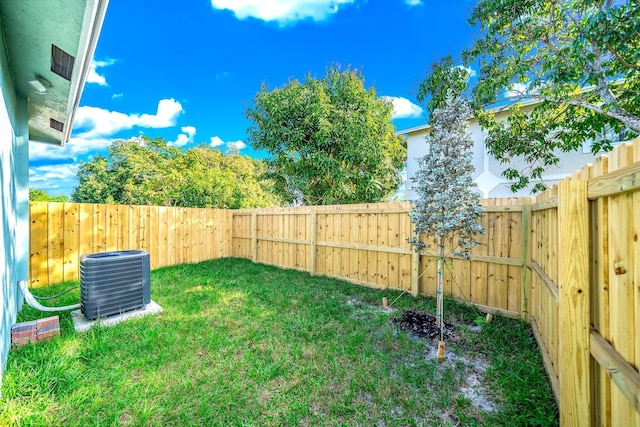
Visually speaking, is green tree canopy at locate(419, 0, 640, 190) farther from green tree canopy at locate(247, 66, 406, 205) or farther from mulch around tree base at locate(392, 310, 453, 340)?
mulch around tree base at locate(392, 310, 453, 340)

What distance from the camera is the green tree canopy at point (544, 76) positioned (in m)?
3.54

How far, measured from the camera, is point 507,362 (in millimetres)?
2379

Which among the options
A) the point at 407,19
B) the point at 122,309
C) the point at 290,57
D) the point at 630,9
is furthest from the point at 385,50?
the point at 122,309

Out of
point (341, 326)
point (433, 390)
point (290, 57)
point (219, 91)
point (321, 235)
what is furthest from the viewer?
point (219, 91)

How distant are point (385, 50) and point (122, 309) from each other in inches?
364

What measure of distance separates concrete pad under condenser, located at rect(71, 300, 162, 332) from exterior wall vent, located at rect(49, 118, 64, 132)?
3.07m

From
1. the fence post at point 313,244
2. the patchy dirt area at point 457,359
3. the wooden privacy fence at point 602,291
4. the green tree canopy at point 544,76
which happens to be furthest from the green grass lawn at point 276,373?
the green tree canopy at point 544,76

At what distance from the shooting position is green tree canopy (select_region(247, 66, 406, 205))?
734 centimetres

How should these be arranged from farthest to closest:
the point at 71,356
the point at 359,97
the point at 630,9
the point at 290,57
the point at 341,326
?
the point at 290,57, the point at 359,97, the point at 341,326, the point at 630,9, the point at 71,356

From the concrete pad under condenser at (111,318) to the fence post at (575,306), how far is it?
412 centimetres

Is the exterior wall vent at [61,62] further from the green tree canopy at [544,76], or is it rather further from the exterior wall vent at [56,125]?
the green tree canopy at [544,76]

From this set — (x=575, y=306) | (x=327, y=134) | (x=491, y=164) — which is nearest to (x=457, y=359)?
(x=575, y=306)

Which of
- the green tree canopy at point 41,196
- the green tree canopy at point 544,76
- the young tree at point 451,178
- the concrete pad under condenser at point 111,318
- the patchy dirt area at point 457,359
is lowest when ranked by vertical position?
the patchy dirt area at point 457,359

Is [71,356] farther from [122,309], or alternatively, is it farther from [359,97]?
[359,97]
